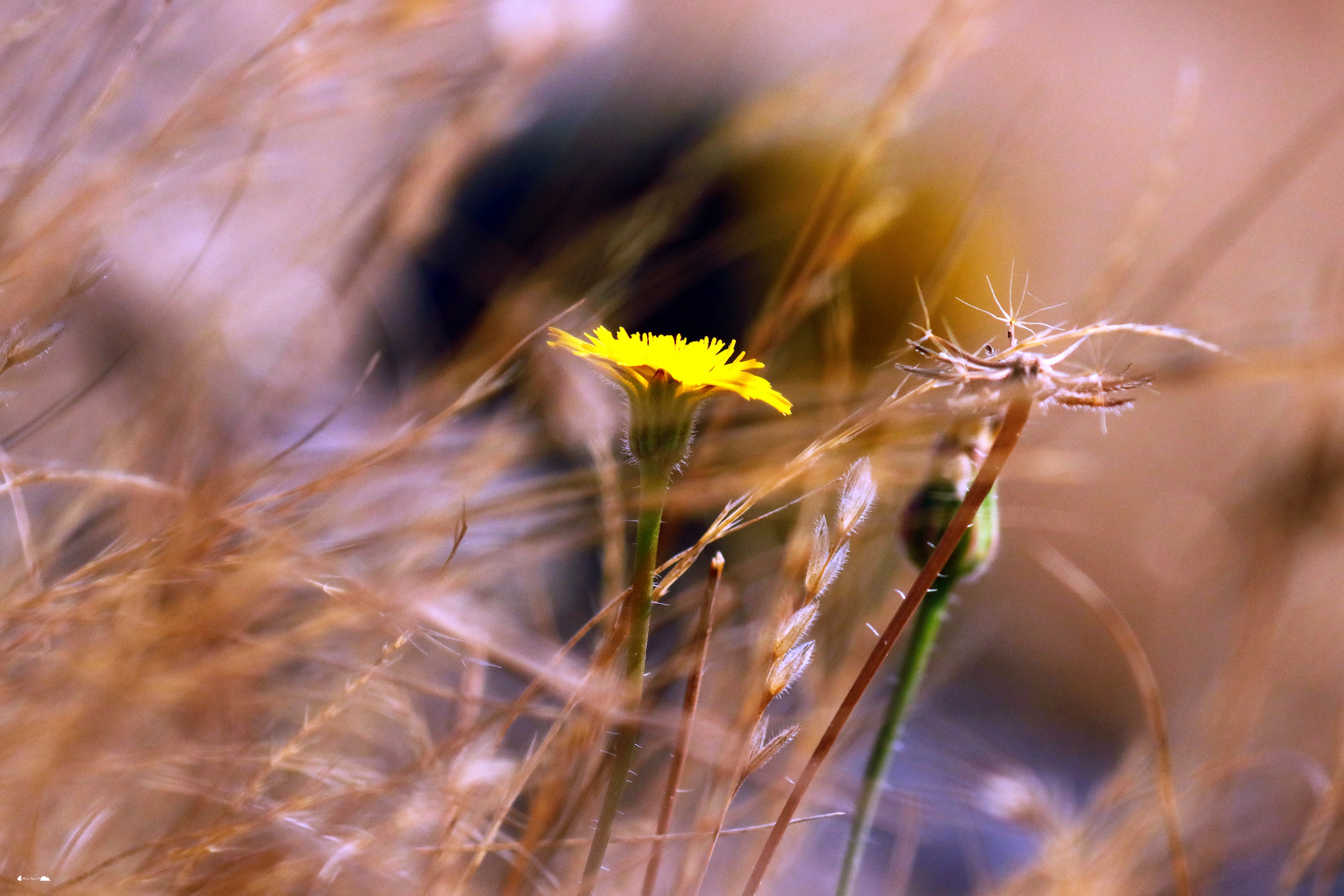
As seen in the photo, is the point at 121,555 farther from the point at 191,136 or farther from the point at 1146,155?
the point at 1146,155

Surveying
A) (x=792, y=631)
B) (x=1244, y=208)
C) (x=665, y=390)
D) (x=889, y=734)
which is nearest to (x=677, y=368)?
(x=665, y=390)

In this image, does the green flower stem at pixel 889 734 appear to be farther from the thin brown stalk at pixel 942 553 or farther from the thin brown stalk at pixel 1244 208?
the thin brown stalk at pixel 1244 208

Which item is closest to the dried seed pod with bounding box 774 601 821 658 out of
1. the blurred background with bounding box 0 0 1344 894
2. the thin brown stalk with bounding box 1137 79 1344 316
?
the blurred background with bounding box 0 0 1344 894

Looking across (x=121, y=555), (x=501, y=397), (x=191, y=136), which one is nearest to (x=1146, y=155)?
(x=501, y=397)

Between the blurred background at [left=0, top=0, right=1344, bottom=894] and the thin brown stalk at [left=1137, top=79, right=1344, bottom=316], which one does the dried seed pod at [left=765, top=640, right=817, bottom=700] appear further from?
the thin brown stalk at [left=1137, top=79, right=1344, bottom=316]

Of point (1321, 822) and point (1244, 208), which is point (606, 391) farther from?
point (1321, 822)

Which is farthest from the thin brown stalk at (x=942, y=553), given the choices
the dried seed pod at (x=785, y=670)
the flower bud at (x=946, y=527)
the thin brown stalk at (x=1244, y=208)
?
the thin brown stalk at (x=1244, y=208)

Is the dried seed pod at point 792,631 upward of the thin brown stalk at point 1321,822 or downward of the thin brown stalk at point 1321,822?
upward

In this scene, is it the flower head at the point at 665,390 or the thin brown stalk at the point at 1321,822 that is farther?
the thin brown stalk at the point at 1321,822
